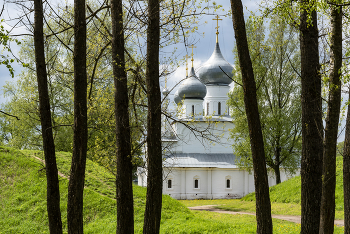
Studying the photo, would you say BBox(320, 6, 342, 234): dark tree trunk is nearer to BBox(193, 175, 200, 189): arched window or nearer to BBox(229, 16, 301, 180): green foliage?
BBox(229, 16, 301, 180): green foliage

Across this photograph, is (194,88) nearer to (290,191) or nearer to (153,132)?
(290,191)

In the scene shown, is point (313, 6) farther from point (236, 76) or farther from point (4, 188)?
point (236, 76)

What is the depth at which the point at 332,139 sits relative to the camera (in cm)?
515

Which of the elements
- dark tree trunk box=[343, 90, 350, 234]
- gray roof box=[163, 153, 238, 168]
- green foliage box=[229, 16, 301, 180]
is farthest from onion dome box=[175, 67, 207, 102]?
dark tree trunk box=[343, 90, 350, 234]

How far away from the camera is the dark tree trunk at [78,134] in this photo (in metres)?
5.92

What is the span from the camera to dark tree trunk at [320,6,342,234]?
→ 5102 mm

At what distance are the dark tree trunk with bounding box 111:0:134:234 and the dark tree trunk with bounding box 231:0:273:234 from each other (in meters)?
2.01

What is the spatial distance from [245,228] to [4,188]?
28.7 ft

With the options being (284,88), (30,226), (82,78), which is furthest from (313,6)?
(284,88)

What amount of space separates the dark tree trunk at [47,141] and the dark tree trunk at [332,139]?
172 inches

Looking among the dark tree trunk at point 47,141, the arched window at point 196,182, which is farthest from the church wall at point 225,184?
the dark tree trunk at point 47,141

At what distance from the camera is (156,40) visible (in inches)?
230

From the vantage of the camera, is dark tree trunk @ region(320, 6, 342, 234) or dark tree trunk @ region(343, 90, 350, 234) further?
dark tree trunk @ region(343, 90, 350, 234)

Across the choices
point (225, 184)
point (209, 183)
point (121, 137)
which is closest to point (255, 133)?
point (121, 137)
